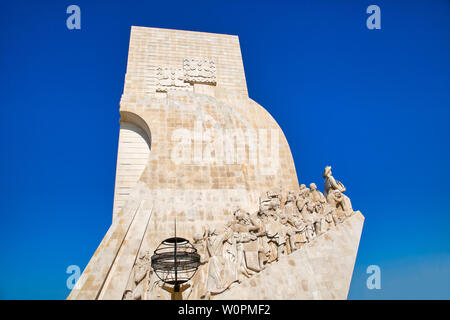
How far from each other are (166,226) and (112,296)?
230 cm

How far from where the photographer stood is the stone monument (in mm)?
8891

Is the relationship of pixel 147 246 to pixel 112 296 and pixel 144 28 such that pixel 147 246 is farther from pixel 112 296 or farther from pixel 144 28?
pixel 144 28

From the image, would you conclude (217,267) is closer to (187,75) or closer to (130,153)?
(130,153)

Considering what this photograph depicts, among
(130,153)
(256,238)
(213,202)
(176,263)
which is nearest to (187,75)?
(130,153)

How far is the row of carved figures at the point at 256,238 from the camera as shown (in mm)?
8805

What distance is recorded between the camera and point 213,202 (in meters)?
11.1

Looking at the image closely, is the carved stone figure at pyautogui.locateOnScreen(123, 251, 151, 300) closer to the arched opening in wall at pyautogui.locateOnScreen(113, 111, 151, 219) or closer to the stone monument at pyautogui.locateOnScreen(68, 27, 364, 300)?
the stone monument at pyautogui.locateOnScreen(68, 27, 364, 300)

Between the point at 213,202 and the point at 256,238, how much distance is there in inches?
75.5

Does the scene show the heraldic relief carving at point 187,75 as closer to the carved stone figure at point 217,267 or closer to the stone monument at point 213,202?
the stone monument at point 213,202

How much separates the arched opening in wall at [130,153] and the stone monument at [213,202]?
3 centimetres

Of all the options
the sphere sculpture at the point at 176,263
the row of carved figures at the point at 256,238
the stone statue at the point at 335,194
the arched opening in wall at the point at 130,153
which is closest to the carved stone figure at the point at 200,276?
the row of carved figures at the point at 256,238

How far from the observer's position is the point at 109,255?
9180 mm

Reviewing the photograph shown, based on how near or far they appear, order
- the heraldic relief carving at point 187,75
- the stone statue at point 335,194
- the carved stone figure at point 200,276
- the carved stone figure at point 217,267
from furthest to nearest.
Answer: the heraldic relief carving at point 187,75
the stone statue at point 335,194
the carved stone figure at point 200,276
the carved stone figure at point 217,267
